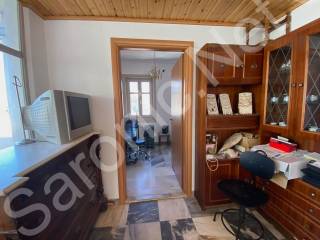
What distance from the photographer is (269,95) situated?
5.83 feet

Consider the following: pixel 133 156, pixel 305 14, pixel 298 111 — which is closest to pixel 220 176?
pixel 298 111

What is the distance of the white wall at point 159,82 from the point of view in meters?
4.73

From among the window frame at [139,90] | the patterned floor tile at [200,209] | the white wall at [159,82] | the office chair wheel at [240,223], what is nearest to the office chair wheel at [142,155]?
the white wall at [159,82]

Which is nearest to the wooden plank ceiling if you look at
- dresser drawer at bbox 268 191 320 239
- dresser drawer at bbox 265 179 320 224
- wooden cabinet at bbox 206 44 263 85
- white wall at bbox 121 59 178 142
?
wooden cabinet at bbox 206 44 263 85

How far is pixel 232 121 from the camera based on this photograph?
74.4 inches

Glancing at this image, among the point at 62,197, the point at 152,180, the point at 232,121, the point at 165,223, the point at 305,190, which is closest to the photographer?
the point at 62,197

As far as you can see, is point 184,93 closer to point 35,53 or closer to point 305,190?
point 305,190

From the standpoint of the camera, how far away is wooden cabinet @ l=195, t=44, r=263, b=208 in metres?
1.79

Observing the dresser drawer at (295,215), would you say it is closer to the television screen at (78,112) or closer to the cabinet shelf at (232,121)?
the cabinet shelf at (232,121)

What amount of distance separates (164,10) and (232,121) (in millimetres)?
1486

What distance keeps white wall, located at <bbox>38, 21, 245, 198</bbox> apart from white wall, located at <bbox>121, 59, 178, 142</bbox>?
2826mm

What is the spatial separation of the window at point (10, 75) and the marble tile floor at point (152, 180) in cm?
158

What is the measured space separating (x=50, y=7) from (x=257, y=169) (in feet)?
8.74

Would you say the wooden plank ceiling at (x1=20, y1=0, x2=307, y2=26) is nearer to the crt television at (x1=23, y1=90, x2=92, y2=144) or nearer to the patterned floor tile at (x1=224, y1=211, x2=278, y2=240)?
the crt television at (x1=23, y1=90, x2=92, y2=144)
